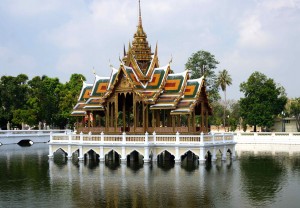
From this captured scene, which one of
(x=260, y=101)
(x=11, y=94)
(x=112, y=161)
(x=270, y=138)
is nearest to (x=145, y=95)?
(x=112, y=161)

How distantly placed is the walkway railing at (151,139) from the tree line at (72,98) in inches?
1502

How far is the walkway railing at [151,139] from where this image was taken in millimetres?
39094

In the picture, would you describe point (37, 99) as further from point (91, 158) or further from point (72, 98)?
point (91, 158)

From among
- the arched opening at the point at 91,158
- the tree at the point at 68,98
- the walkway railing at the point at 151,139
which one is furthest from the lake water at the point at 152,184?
the tree at the point at 68,98

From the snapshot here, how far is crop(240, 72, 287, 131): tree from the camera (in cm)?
7919

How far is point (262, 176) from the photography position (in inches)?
1318

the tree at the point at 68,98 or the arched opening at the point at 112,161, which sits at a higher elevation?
the tree at the point at 68,98

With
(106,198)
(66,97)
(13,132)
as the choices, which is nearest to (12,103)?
(66,97)

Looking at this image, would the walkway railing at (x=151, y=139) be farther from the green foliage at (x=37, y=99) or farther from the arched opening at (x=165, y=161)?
the green foliage at (x=37, y=99)

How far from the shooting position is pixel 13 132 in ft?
238

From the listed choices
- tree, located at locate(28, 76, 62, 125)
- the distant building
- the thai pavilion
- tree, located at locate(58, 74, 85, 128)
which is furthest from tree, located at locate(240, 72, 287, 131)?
the thai pavilion

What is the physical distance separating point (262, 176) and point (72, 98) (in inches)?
2212

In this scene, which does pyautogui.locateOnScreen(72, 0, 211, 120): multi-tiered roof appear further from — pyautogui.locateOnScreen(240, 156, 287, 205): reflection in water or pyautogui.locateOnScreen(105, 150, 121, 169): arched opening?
pyautogui.locateOnScreen(240, 156, 287, 205): reflection in water

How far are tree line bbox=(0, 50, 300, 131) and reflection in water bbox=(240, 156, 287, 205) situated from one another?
34.1 metres
